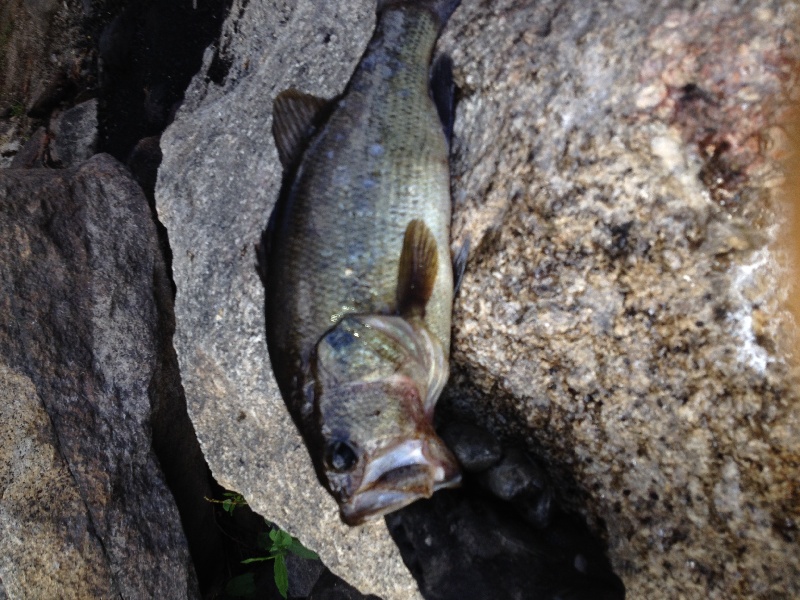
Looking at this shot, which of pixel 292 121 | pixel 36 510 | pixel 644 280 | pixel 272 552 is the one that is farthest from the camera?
A: pixel 272 552

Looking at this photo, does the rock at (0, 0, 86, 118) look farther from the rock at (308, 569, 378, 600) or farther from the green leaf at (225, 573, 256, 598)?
the rock at (308, 569, 378, 600)

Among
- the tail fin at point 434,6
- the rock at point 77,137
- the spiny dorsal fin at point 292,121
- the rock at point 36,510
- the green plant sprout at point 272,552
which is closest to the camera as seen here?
the spiny dorsal fin at point 292,121

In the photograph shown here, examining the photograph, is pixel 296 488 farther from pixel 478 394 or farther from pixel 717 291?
pixel 717 291


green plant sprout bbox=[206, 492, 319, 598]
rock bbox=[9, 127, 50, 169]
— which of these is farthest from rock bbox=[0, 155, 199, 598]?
rock bbox=[9, 127, 50, 169]

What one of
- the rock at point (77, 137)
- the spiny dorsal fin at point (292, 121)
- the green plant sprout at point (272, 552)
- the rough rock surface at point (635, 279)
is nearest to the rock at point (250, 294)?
the rough rock surface at point (635, 279)

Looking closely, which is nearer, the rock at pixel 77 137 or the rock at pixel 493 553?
the rock at pixel 493 553

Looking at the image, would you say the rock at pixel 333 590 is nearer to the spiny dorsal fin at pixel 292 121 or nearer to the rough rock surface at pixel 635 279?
the rough rock surface at pixel 635 279

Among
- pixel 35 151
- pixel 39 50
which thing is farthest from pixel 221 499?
pixel 39 50

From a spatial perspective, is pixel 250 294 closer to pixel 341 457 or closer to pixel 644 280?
pixel 341 457
